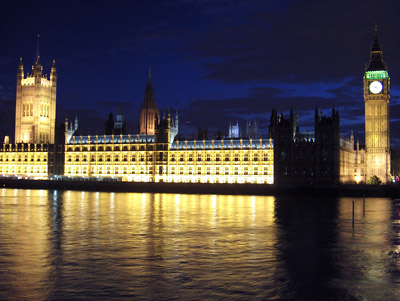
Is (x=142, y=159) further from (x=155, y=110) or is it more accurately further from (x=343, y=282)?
(x=343, y=282)

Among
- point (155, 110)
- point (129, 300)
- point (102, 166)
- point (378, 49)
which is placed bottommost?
point (129, 300)

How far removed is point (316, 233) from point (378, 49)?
80462 mm

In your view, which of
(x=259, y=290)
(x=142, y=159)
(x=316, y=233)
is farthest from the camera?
(x=142, y=159)

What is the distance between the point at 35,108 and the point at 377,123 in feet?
283

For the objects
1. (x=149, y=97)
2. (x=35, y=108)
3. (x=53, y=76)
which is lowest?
(x=35, y=108)

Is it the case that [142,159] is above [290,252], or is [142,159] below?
above

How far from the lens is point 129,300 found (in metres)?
18.1

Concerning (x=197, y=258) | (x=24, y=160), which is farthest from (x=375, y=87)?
(x=197, y=258)

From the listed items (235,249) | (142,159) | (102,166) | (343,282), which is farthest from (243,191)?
(343,282)

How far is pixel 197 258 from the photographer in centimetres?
2577

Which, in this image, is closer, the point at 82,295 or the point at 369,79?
the point at 82,295

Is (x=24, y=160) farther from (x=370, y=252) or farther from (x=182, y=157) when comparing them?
(x=370, y=252)

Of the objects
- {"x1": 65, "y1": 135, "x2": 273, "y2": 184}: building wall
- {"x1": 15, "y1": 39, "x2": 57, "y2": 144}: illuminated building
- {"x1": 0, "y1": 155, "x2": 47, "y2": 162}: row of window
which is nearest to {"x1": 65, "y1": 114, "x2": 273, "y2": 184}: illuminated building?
{"x1": 65, "y1": 135, "x2": 273, "y2": 184}: building wall

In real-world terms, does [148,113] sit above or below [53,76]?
below
